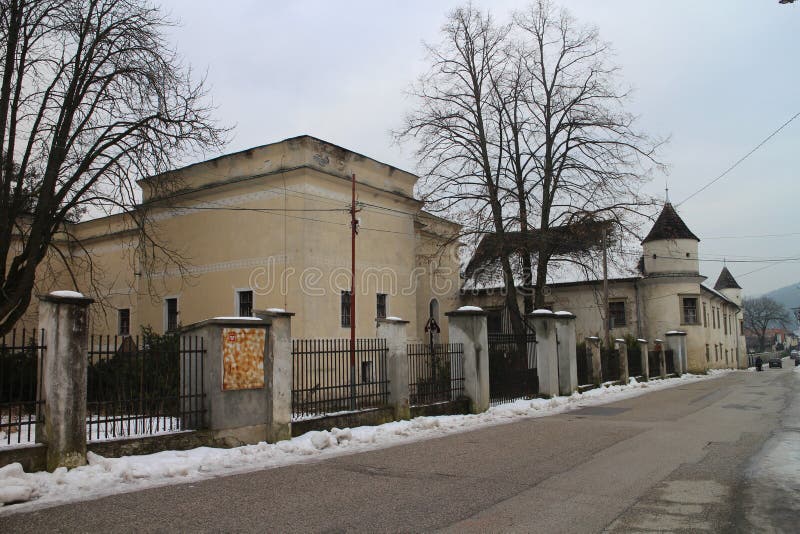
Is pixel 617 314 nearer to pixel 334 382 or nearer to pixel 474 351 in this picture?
pixel 474 351

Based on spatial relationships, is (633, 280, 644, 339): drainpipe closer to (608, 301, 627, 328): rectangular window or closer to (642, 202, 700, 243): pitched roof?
(608, 301, 627, 328): rectangular window

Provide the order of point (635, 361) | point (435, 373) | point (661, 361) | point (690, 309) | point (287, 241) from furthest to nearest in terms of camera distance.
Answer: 1. point (690, 309)
2. point (661, 361)
3. point (635, 361)
4. point (287, 241)
5. point (435, 373)

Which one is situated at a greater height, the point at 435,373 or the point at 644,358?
the point at 435,373

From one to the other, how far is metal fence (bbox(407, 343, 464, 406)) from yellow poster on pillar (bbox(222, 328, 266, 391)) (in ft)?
15.4

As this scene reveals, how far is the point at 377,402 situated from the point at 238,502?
711 centimetres

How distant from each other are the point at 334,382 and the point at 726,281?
67.7 meters

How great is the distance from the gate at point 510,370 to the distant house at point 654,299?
20277 millimetres

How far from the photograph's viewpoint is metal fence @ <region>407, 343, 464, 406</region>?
1532 cm

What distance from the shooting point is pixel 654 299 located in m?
41.8

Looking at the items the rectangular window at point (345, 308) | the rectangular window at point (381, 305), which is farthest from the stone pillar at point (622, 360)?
the rectangular window at point (345, 308)

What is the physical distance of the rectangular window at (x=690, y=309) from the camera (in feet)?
138

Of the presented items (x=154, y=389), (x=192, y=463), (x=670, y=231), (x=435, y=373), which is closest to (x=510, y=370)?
(x=435, y=373)

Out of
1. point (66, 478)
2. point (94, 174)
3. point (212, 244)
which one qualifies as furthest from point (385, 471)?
point (212, 244)

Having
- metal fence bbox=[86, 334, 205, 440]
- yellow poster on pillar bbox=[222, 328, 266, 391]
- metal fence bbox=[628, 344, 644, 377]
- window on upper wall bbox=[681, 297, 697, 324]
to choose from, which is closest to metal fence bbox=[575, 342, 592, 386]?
metal fence bbox=[628, 344, 644, 377]
